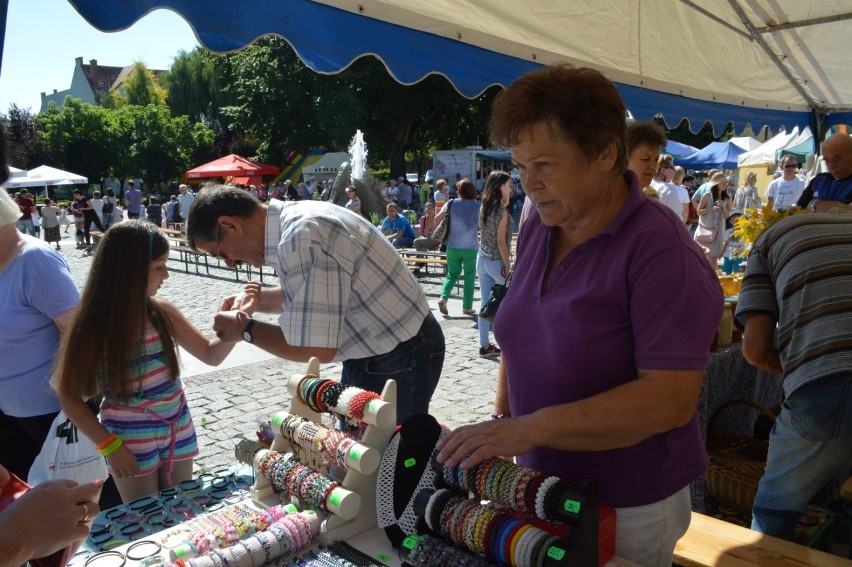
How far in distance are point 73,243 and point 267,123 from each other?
1512 centimetres

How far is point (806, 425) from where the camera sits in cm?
218

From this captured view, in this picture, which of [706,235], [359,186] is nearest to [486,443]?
[706,235]

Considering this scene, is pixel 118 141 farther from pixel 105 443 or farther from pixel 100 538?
pixel 100 538

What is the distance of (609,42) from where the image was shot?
3986 mm

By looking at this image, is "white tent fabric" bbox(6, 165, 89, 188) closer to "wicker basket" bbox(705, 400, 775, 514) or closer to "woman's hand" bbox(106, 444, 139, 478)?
"woman's hand" bbox(106, 444, 139, 478)

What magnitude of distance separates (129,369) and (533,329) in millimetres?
1589

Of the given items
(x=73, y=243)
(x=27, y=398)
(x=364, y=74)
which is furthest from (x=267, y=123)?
(x=27, y=398)

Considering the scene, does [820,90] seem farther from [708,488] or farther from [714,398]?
[708,488]

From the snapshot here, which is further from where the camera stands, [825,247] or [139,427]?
[139,427]

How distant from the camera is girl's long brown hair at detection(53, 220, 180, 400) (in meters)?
2.20

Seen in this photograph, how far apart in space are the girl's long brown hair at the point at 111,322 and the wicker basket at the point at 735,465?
2716 mm

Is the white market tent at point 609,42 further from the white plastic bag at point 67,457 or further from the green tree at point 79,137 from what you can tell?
the green tree at point 79,137

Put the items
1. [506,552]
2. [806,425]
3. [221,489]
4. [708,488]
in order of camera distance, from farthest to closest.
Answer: [708,488], [806,425], [221,489], [506,552]

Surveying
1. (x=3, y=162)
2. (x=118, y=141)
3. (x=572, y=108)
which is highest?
(x=118, y=141)
